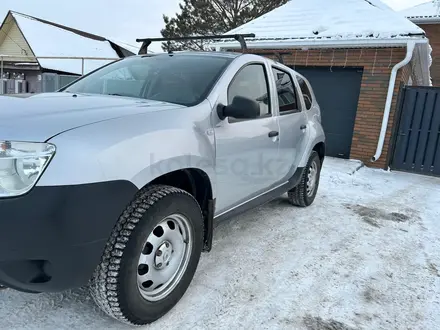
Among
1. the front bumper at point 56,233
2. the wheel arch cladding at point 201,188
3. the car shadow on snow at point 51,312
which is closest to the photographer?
the front bumper at point 56,233

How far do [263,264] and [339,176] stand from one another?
430 centimetres

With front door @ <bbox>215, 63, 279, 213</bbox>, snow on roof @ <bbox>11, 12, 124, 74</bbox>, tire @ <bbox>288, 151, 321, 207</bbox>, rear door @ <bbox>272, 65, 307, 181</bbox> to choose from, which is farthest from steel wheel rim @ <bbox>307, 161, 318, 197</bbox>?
snow on roof @ <bbox>11, 12, 124, 74</bbox>

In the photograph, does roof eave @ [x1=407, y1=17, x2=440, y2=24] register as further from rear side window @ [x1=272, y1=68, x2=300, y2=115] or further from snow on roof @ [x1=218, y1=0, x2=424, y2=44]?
rear side window @ [x1=272, y1=68, x2=300, y2=115]

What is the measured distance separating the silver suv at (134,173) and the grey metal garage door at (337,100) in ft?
18.8

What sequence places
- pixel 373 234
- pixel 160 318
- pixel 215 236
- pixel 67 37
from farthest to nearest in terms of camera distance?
pixel 67 37 → pixel 373 234 → pixel 215 236 → pixel 160 318

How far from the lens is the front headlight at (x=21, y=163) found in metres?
1.63

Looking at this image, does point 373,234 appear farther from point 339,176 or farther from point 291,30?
point 291,30

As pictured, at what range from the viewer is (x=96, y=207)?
5.69 ft

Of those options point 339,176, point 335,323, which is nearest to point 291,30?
point 339,176

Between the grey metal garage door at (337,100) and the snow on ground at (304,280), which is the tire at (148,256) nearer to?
the snow on ground at (304,280)

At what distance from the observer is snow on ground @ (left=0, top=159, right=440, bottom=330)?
2.33 metres

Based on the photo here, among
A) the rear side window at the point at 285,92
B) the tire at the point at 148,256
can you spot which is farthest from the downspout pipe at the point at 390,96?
the tire at the point at 148,256

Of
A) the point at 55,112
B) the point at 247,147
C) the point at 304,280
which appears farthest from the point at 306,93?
the point at 55,112

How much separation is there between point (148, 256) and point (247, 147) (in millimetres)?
1207
